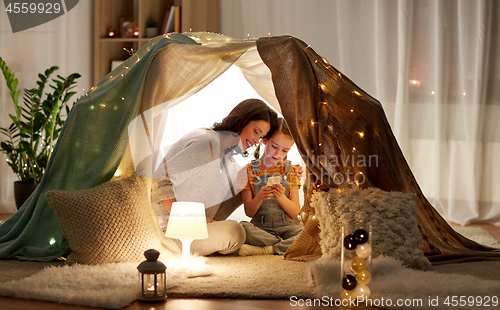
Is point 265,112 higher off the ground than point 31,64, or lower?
lower

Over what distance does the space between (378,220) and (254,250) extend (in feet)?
2.10

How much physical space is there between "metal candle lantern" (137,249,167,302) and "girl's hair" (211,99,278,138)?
3.28 ft

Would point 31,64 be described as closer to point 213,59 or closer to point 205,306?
point 213,59

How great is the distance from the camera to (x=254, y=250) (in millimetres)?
2279

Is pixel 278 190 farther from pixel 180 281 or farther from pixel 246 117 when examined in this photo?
pixel 180 281

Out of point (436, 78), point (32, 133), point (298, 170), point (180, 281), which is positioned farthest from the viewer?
point (436, 78)

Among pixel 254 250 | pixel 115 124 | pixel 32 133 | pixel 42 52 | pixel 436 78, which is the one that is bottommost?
pixel 254 250

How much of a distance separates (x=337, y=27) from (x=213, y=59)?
1.69 m

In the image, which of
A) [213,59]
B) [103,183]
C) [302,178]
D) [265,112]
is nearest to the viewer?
[103,183]

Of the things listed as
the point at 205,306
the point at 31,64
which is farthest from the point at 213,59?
the point at 31,64

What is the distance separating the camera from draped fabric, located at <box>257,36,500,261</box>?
2152mm

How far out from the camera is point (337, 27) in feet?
12.1

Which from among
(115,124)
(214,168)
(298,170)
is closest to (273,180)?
(298,170)

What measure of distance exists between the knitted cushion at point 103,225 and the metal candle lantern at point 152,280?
0.42 metres
